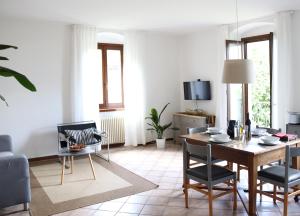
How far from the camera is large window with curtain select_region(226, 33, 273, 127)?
5.30 m

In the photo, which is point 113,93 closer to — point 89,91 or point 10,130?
point 89,91

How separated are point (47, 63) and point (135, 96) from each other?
190cm

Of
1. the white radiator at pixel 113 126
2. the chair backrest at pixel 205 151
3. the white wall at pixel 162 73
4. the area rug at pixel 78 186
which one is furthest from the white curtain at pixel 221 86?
the chair backrest at pixel 205 151

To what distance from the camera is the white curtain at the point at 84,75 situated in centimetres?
538

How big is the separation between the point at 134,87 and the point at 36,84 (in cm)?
199

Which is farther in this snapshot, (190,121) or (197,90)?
(197,90)

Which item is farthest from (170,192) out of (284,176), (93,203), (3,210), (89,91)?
(89,91)

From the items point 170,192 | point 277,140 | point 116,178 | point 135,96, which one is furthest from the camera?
point 135,96

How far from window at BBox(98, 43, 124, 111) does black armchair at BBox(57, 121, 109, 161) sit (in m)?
0.83

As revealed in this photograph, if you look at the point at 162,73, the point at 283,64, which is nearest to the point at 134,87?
the point at 162,73

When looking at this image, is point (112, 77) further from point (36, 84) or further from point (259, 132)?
point (259, 132)

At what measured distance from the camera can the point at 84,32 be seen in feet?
17.7

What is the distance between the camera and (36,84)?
5074mm

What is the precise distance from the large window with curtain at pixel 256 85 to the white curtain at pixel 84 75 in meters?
2.64
